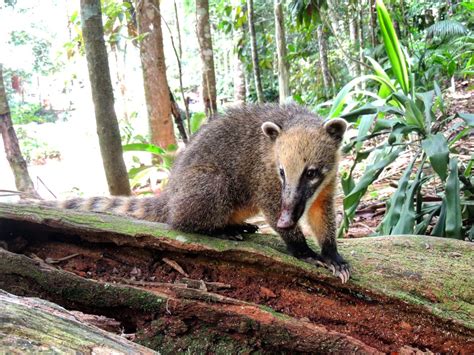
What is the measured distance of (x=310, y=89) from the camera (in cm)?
1429

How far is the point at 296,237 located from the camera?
289 centimetres

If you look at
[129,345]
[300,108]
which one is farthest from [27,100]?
[129,345]

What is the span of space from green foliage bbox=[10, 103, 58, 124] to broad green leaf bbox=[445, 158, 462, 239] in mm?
18317

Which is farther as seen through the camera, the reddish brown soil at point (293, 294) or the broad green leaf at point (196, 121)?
the broad green leaf at point (196, 121)

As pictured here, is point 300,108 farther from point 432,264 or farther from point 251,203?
point 432,264

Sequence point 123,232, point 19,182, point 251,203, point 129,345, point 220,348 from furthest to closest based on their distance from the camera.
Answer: point 19,182 < point 251,203 < point 123,232 < point 220,348 < point 129,345

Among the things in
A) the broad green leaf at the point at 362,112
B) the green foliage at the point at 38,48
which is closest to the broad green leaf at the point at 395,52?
the broad green leaf at the point at 362,112

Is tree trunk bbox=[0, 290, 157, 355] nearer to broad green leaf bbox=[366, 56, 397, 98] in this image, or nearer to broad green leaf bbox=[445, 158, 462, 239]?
broad green leaf bbox=[445, 158, 462, 239]

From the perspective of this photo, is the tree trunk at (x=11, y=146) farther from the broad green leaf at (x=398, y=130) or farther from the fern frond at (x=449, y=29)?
the fern frond at (x=449, y=29)

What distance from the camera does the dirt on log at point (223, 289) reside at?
233 centimetres

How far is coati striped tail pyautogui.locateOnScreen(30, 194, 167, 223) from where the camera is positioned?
138 inches

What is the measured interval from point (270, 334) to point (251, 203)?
3.85 feet

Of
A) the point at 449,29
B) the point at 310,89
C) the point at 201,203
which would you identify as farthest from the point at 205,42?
the point at 310,89

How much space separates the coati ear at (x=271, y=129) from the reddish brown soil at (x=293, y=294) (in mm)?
1030
